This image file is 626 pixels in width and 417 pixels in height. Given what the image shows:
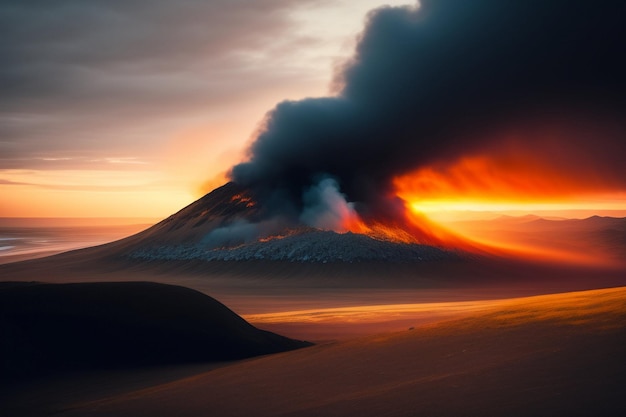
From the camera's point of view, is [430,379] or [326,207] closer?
[430,379]

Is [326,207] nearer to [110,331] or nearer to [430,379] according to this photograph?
[110,331]

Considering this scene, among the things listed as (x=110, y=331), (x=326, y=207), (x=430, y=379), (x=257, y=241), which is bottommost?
(x=110, y=331)

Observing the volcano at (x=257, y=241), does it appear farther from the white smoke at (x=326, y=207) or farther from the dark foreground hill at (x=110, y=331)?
the dark foreground hill at (x=110, y=331)

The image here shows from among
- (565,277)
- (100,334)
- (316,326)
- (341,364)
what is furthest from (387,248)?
(341,364)

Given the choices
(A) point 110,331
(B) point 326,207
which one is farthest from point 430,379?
(B) point 326,207

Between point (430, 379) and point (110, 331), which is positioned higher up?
point (430, 379)

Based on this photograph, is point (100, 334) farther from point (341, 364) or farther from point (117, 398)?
point (341, 364)

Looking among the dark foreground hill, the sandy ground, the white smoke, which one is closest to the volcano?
the white smoke

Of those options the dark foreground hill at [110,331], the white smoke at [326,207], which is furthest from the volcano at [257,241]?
the dark foreground hill at [110,331]
